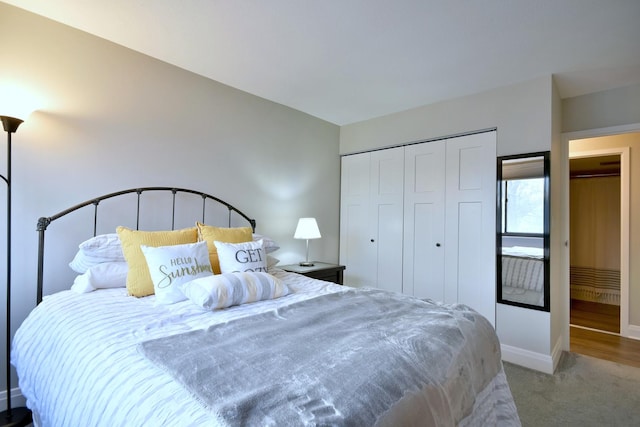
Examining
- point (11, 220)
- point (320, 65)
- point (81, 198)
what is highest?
point (320, 65)

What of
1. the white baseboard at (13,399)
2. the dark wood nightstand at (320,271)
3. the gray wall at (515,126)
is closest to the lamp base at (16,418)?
the white baseboard at (13,399)

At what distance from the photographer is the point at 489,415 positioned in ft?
4.38

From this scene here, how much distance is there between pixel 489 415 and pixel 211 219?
7.86ft

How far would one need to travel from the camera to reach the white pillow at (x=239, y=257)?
6.50 feet

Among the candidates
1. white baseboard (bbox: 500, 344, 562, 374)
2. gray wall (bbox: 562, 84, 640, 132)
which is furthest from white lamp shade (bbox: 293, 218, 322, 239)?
gray wall (bbox: 562, 84, 640, 132)

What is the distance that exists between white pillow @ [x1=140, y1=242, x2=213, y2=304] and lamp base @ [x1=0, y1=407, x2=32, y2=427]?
0.97 m

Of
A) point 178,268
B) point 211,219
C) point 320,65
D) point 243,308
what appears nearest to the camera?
point 243,308

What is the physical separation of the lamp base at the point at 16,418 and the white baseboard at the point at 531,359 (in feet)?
11.2

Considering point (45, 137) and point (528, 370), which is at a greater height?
point (45, 137)

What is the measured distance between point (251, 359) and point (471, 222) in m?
2.63

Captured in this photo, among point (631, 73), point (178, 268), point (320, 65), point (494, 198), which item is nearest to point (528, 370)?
point (494, 198)

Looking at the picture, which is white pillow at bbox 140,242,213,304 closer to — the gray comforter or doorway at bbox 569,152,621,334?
the gray comforter

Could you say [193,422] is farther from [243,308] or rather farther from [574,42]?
[574,42]

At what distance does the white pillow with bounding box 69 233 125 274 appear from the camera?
71.7 inches
